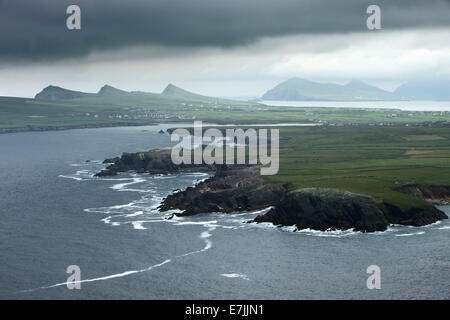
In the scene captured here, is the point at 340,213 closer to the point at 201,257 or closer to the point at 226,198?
the point at 226,198

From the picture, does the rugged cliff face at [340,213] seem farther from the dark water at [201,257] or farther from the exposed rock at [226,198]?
the exposed rock at [226,198]

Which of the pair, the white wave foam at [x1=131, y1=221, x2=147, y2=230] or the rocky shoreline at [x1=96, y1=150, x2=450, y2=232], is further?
the white wave foam at [x1=131, y1=221, x2=147, y2=230]

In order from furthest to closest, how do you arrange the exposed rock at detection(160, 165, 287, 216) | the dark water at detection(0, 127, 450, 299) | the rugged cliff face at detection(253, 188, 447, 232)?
the exposed rock at detection(160, 165, 287, 216) < the rugged cliff face at detection(253, 188, 447, 232) < the dark water at detection(0, 127, 450, 299)

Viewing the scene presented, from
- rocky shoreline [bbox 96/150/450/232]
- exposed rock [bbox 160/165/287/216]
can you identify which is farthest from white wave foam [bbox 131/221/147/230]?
rocky shoreline [bbox 96/150/450/232]

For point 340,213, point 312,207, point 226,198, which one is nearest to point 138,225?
point 226,198

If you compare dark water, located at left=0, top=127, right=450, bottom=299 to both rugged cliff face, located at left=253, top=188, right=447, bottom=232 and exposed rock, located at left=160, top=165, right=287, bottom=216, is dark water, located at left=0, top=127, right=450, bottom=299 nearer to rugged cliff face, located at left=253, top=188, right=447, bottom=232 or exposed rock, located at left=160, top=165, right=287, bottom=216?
rugged cliff face, located at left=253, top=188, right=447, bottom=232
